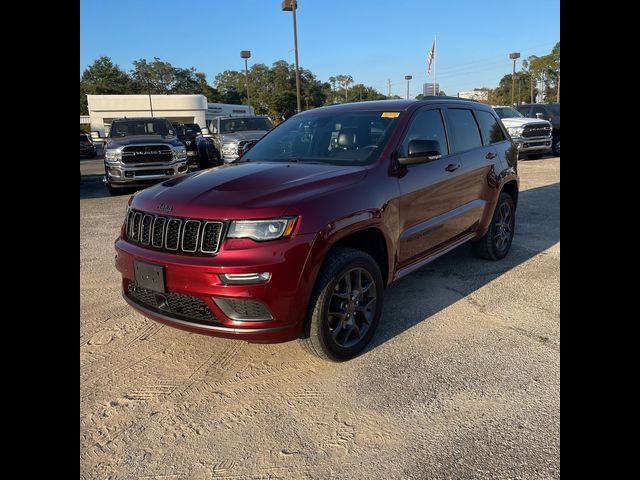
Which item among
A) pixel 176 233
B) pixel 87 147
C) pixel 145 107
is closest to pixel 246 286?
pixel 176 233

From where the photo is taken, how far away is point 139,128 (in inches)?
515

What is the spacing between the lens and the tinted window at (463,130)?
476 centimetres

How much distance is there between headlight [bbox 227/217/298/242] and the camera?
2.85 m

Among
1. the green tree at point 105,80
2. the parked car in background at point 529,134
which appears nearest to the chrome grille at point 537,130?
the parked car in background at point 529,134

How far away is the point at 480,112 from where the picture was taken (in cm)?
547

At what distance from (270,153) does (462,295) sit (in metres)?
2.27

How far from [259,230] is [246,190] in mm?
394

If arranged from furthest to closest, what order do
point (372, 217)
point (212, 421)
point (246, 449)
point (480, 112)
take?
point (480, 112), point (372, 217), point (212, 421), point (246, 449)

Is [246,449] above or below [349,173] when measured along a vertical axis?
below

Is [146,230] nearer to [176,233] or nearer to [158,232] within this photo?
[158,232]

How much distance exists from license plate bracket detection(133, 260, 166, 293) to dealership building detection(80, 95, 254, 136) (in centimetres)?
5372

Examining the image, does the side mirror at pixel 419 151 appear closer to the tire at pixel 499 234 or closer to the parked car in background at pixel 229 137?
the tire at pixel 499 234
